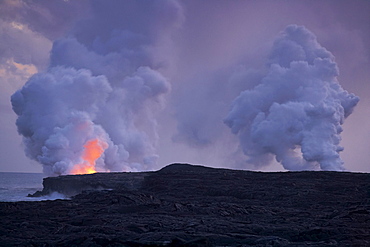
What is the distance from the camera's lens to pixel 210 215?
29078 mm

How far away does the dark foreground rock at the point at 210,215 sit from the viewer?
1997 centimetres

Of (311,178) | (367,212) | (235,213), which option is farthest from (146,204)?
(311,178)

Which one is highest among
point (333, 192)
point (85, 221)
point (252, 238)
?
point (333, 192)

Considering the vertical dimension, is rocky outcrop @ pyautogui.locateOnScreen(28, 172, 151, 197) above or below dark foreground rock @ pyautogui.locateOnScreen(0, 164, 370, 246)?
above

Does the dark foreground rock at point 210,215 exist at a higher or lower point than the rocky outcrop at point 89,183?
lower

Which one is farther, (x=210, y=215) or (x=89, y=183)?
(x=89, y=183)

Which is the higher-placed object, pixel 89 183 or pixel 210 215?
pixel 89 183

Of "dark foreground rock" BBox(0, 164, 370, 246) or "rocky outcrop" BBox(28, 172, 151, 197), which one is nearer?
"dark foreground rock" BBox(0, 164, 370, 246)

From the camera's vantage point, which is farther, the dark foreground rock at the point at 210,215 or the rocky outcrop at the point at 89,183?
the rocky outcrop at the point at 89,183

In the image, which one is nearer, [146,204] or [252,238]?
[252,238]

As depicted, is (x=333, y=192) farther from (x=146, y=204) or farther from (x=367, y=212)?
(x=146, y=204)

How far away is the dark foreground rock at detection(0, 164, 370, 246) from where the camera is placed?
A: 65.5 feet

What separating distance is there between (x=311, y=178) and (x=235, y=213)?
1052 inches

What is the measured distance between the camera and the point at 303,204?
3581cm
